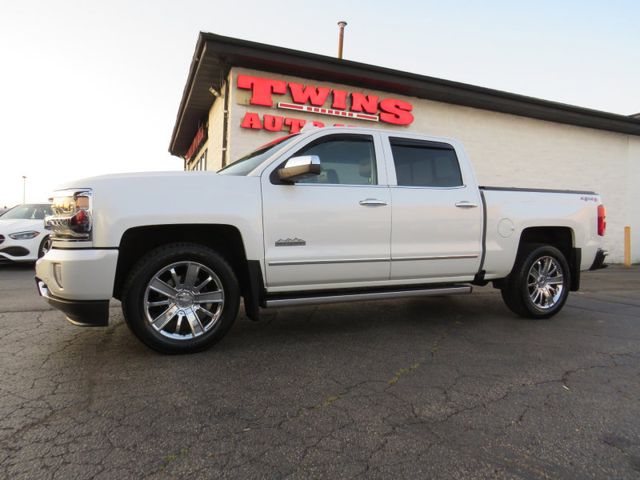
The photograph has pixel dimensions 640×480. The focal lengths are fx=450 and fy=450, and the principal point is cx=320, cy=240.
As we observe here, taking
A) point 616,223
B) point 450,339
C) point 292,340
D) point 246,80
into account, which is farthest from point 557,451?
point 616,223

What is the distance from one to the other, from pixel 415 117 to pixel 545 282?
7.87 m

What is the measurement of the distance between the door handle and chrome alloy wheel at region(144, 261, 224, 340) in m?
1.47

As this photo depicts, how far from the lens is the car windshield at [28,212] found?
981cm

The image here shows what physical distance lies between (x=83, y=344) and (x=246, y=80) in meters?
7.61

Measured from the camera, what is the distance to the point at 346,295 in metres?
4.05

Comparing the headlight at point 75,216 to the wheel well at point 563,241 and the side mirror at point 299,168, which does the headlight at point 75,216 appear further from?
the wheel well at point 563,241

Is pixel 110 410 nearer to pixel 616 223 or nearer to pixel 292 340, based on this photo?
pixel 292 340

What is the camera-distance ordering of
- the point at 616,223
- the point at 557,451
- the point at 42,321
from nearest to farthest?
the point at 557,451 < the point at 42,321 < the point at 616,223

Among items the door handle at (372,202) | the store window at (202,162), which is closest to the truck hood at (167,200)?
the door handle at (372,202)

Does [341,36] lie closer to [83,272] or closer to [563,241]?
[563,241]

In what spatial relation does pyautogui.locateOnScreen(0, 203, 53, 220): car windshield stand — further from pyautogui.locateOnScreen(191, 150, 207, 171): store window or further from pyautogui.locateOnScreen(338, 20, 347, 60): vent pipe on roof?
pyautogui.locateOnScreen(338, 20, 347, 60): vent pipe on roof

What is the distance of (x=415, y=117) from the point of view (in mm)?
12094

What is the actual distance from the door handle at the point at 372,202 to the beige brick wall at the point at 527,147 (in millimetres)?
6597

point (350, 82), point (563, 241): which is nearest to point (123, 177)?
point (563, 241)
